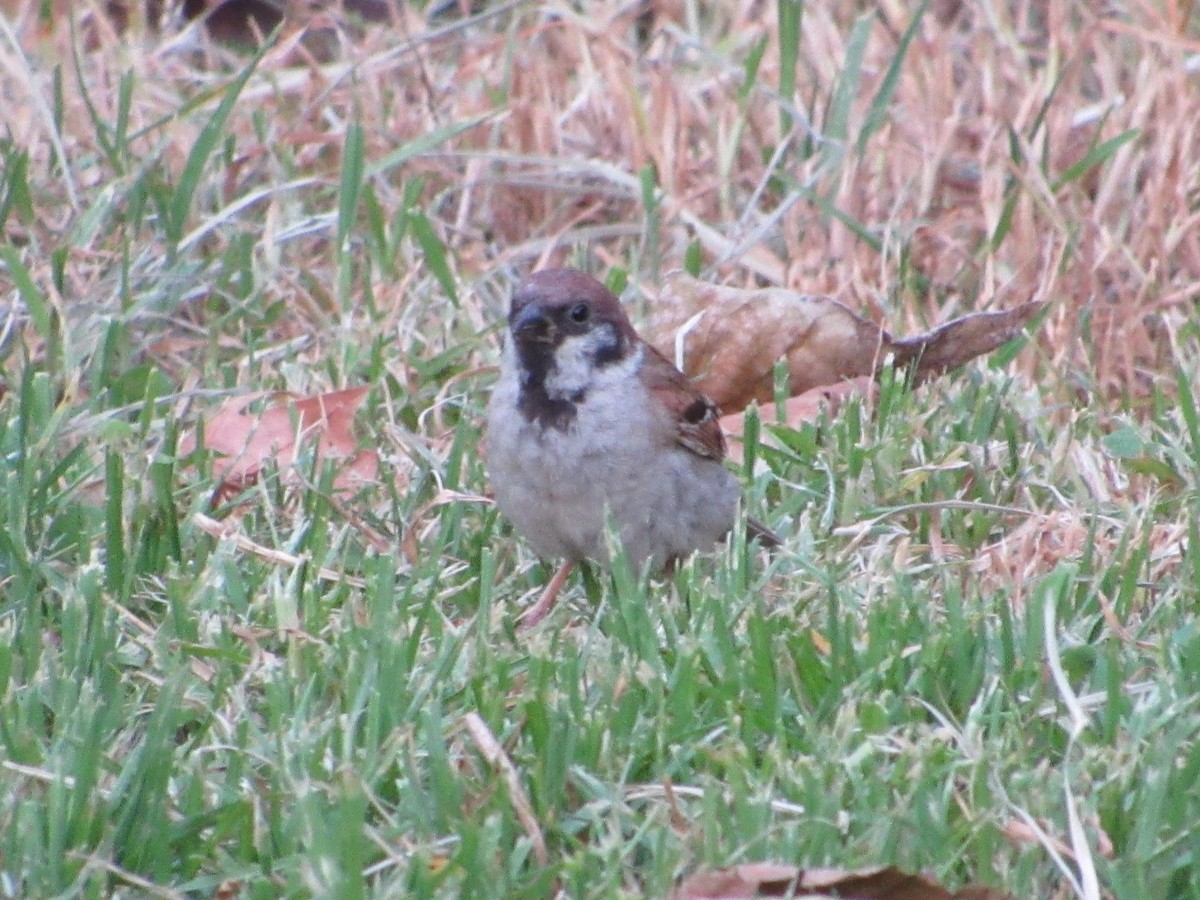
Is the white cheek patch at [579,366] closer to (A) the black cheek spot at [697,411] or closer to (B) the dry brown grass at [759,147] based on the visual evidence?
(A) the black cheek spot at [697,411]

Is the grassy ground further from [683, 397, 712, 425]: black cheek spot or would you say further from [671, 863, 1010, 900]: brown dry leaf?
[683, 397, 712, 425]: black cheek spot

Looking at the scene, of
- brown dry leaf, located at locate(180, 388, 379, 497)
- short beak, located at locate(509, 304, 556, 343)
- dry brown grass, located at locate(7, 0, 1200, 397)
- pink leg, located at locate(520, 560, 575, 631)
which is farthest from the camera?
dry brown grass, located at locate(7, 0, 1200, 397)

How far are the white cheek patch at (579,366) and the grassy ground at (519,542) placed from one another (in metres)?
0.36

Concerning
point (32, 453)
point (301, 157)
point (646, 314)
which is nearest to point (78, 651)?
point (32, 453)

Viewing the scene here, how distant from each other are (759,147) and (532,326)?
207 cm

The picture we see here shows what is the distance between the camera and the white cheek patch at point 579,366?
397cm

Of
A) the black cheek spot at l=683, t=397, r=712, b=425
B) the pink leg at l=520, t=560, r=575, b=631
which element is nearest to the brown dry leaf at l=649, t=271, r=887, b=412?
the black cheek spot at l=683, t=397, r=712, b=425

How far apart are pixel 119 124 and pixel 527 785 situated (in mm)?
2940

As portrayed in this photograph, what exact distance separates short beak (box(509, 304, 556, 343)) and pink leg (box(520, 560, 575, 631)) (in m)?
0.46

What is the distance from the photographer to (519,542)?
4223 mm

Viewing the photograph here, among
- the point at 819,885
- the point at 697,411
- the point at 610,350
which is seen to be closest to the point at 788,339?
the point at 697,411

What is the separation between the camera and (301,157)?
582 cm

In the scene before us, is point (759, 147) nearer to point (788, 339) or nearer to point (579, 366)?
point (788, 339)

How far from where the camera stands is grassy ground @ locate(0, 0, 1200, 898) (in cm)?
282
